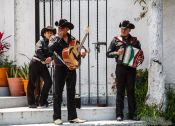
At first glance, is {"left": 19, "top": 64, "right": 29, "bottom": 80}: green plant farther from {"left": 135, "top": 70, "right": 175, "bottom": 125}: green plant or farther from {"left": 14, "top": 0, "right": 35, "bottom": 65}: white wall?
{"left": 135, "top": 70, "right": 175, "bottom": 125}: green plant

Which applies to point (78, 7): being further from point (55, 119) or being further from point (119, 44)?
point (55, 119)

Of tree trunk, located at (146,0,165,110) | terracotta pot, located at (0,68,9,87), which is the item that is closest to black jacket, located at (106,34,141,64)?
tree trunk, located at (146,0,165,110)

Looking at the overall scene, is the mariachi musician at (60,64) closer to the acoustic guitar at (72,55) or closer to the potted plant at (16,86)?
the acoustic guitar at (72,55)

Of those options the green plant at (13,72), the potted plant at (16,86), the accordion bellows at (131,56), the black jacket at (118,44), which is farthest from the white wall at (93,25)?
the accordion bellows at (131,56)

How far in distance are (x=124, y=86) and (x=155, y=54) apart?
2.96ft

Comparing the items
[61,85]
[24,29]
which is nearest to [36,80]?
[61,85]

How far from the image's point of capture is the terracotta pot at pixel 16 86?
11.1 m

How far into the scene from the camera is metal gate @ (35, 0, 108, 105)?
11383 millimetres

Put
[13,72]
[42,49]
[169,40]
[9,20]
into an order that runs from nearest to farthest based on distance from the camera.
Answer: [42,49]
[169,40]
[13,72]
[9,20]

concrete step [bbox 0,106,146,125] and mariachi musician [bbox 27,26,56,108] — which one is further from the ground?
mariachi musician [bbox 27,26,56,108]

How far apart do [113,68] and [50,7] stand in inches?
77.1

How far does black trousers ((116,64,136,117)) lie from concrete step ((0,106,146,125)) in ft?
0.97

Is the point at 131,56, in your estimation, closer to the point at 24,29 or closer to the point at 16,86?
the point at 16,86

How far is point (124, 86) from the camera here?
33.3 feet
